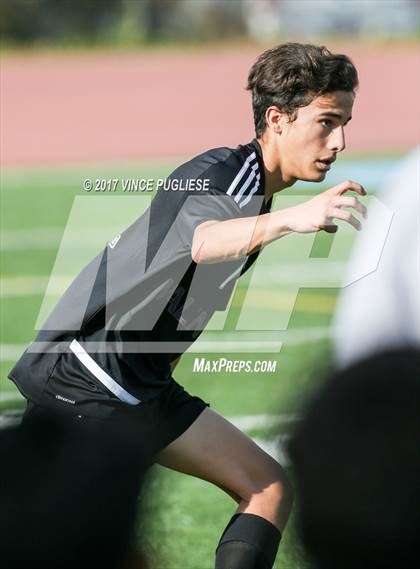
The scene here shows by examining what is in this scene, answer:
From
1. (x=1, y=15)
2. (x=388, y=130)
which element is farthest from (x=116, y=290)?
(x=1, y=15)

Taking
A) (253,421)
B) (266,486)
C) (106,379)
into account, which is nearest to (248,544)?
(266,486)

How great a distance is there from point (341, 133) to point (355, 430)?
94.7 inches

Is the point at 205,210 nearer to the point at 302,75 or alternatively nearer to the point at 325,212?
the point at 325,212

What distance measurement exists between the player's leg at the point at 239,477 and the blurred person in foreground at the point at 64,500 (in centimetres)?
198

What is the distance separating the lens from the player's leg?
413 cm

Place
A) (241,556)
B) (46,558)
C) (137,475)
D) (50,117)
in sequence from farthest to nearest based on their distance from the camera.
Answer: (50,117) < (241,556) < (137,475) < (46,558)

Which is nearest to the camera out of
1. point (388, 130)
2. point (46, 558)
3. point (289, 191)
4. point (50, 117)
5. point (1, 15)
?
point (46, 558)

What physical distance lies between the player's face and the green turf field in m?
0.90

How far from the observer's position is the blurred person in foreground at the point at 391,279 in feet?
20.5

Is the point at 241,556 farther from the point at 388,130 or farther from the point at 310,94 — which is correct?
the point at 388,130

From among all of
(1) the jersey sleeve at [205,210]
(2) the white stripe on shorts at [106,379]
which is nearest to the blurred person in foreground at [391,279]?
(2) the white stripe on shorts at [106,379]

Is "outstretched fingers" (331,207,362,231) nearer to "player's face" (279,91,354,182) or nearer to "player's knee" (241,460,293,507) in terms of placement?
"player's face" (279,91,354,182)

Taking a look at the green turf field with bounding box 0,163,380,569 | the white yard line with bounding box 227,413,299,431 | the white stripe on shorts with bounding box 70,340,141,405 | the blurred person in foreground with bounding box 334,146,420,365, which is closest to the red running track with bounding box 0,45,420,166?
the green turf field with bounding box 0,163,380,569

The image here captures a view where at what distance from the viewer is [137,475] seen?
2121 mm
